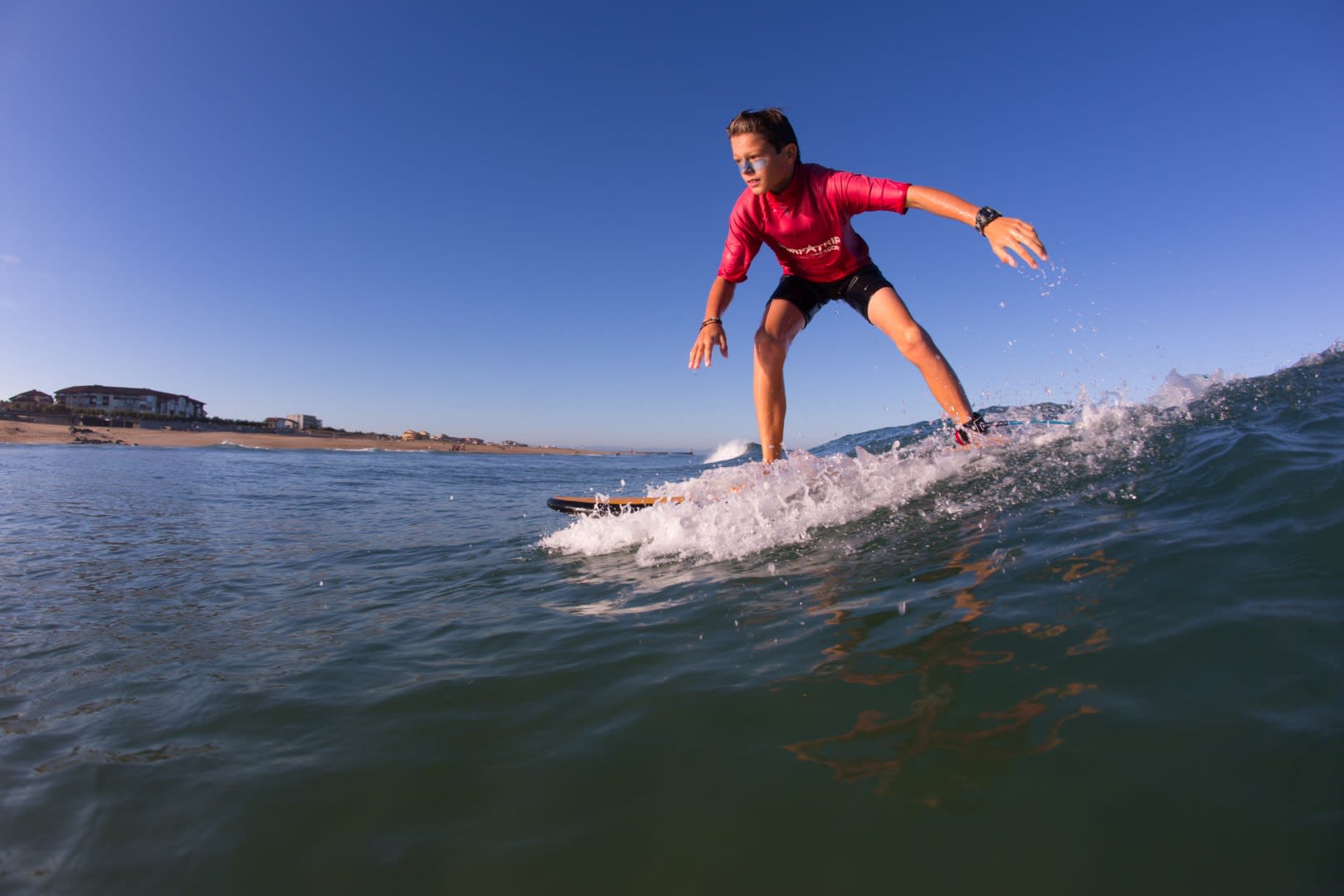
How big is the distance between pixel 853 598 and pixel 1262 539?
1605 millimetres

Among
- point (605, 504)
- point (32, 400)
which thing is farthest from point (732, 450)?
point (32, 400)

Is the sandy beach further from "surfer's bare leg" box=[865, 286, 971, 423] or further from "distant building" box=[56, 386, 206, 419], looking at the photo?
"surfer's bare leg" box=[865, 286, 971, 423]

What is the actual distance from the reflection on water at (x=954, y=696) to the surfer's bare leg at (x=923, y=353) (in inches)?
86.3

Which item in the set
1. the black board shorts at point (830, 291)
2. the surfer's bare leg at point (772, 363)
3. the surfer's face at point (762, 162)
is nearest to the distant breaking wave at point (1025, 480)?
the surfer's bare leg at point (772, 363)

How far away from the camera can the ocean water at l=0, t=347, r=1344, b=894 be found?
117 centimetres

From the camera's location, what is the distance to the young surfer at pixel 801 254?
13.2 feet

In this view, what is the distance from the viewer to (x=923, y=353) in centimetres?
420

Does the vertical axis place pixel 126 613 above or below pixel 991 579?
below

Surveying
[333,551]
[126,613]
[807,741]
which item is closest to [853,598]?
[807,741]

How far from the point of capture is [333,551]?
5348mm

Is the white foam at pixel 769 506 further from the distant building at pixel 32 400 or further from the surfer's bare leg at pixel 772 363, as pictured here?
the distant building at pixel 32 400

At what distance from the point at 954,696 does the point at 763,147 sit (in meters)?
3.66

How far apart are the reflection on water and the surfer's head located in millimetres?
3135

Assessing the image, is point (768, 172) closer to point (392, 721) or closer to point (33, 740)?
point (392, 721)
